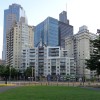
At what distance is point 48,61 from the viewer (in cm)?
18412

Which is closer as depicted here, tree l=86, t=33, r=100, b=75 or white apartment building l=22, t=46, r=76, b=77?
tree l=86, t=33, r=100, b=75

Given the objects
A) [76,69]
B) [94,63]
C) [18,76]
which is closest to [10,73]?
[18,76]

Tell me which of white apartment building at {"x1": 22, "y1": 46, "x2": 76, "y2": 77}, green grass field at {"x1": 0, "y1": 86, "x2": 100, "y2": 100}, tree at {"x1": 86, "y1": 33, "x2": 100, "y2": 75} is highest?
white apartment building at {"x1": 22, "y1": 46, "x2": 76, "y2": 77}

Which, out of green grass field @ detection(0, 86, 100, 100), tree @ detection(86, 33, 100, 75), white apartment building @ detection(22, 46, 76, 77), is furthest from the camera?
white apartment building @ detection(22, 46, 76, 77)

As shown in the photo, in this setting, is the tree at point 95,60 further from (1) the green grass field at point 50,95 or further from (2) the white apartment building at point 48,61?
(2) the white apartment building at point 48,61

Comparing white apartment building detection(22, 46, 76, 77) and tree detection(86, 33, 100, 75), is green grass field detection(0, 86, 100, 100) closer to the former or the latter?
tree detection(86, 33, 100, 75)

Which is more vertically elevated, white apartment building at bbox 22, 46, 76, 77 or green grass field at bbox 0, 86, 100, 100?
white apartment building at bbox 22, 46, 76, 77

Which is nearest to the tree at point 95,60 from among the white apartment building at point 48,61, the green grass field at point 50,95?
the green grass field at point 50,95

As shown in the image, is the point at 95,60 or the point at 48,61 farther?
the point at 48,61

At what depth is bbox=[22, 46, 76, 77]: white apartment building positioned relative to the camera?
179875mm

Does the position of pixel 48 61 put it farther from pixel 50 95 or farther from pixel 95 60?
pixel 50 95

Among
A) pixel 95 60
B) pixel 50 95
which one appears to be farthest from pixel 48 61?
pixel 50 95

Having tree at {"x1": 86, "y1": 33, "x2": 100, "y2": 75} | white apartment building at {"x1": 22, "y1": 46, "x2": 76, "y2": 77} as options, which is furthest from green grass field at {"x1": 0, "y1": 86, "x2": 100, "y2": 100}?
white apartment building at {"x1": 22, "y1": 46, "x2": 76, "y2": 77}

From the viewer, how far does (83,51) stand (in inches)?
7726
